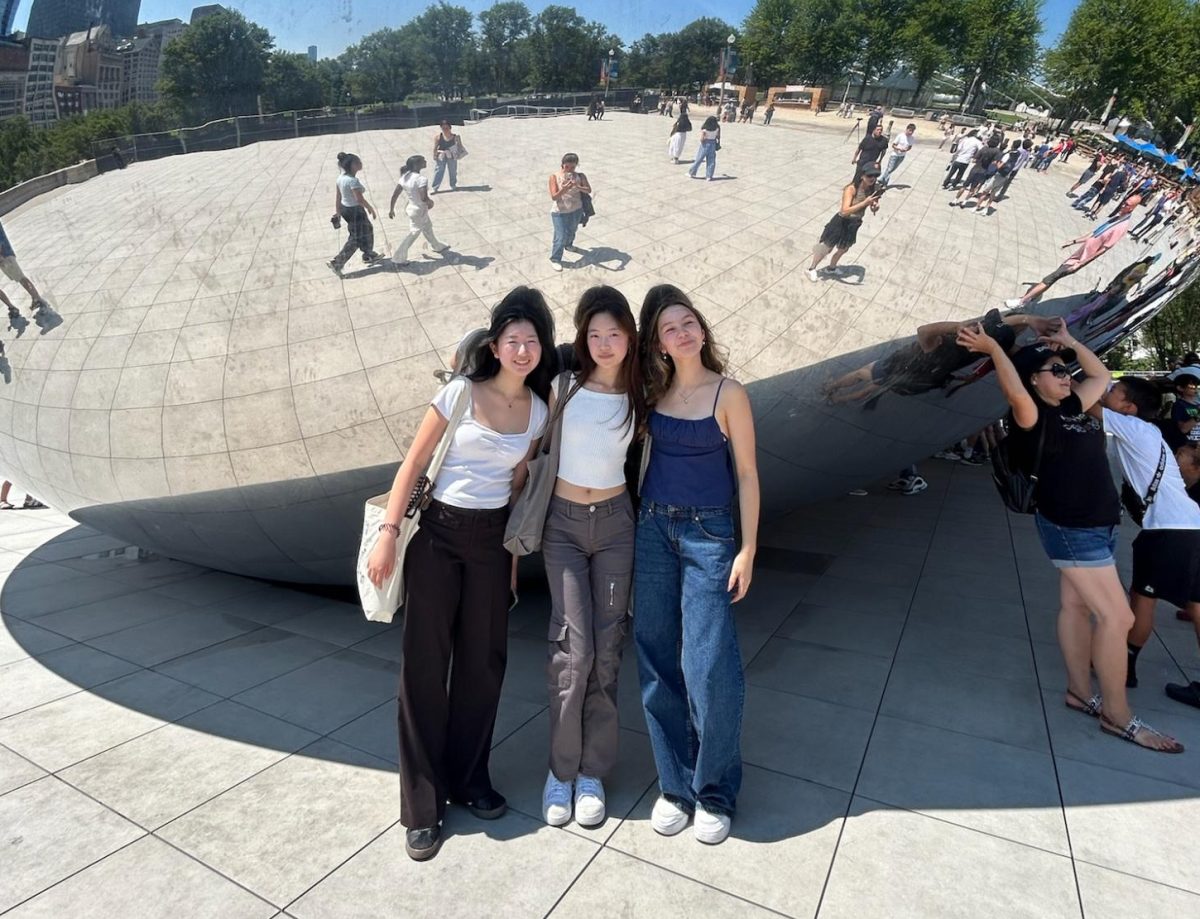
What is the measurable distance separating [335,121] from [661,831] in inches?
102

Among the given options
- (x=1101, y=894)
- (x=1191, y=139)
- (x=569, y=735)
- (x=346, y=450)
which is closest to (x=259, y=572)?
(x=346, y=450)

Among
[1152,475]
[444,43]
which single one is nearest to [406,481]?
[444,43]

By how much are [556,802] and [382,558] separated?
989 millimetres

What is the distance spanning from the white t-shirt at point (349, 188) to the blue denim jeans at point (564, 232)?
640 millimetres

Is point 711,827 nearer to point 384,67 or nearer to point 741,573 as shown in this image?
point 741,573

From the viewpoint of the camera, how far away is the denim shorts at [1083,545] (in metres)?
3.00

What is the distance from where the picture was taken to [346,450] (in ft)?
9.41

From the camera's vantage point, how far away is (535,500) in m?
2.38

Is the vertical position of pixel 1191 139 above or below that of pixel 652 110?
below

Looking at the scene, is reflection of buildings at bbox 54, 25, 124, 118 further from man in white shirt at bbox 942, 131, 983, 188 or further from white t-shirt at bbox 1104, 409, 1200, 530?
white t-shirt at bbox 1104, 409, 1200, 530

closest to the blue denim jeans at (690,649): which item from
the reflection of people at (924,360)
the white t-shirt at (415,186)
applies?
the reflection of people at (924,360)

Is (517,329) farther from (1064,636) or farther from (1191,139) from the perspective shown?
(1191,139)

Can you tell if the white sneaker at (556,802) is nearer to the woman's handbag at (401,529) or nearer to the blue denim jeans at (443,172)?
the woman's handbag at (401,529)

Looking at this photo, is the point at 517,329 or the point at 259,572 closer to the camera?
the point at 517,329
